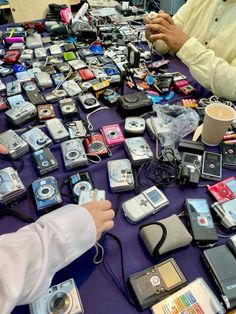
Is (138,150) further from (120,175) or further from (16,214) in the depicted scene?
(16,214)

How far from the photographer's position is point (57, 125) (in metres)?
0.83

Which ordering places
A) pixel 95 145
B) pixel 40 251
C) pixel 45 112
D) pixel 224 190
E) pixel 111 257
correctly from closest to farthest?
1. pixel 40 251
2. pixel 111 257
3. pixel 224 190
4. pixel 95 145
5. pixel 45 112

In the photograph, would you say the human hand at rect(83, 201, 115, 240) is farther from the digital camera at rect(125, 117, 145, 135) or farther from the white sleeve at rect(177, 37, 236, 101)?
the white sleeve at rect(177, 37, 236, 101)

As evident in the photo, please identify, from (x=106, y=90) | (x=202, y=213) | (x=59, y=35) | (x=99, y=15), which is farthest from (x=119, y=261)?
(x=99, y=15)

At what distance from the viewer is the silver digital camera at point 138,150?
72cm

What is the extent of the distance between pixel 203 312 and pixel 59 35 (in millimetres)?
1438

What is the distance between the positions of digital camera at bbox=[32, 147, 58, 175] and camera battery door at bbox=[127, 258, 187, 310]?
37 centimetres

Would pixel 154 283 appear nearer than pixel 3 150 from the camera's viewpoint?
Yes

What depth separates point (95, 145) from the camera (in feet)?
2.53

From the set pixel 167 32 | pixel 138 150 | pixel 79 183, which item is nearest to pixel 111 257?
pixel 79 183

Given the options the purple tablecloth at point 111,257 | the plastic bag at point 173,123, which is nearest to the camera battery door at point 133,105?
the plastic bag at point 173,123

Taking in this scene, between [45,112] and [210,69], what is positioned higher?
[210,69]

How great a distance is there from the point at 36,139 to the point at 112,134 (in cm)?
24

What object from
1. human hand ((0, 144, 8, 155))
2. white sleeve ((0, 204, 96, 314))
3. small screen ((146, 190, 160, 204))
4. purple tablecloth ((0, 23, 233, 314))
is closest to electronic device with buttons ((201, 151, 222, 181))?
purple tablecloth ((0, 23, 233, 314))
